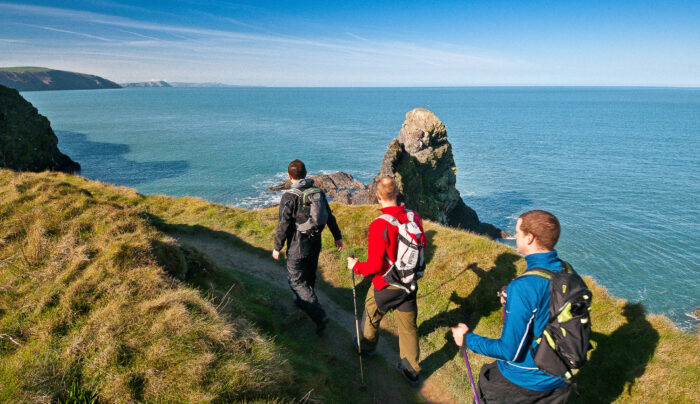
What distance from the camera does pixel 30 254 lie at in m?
6.36

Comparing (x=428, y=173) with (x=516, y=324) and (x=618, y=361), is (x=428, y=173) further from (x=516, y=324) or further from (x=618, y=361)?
(x=516, y=324)

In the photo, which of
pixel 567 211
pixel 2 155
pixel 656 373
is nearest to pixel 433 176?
pixel 567 211

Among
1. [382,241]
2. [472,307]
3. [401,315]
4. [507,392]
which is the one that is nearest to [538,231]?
[507,392]

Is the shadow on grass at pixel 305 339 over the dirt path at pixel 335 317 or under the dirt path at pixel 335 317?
over

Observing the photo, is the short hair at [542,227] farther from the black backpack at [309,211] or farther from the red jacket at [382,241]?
the black backpack at [309,211]

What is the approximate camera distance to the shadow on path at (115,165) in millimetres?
60469

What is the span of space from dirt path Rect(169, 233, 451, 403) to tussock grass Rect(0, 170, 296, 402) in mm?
2783

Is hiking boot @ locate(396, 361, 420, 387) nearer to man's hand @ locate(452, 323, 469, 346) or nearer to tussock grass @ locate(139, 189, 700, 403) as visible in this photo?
tussock grass @ locate(139, 189, 700, 403)

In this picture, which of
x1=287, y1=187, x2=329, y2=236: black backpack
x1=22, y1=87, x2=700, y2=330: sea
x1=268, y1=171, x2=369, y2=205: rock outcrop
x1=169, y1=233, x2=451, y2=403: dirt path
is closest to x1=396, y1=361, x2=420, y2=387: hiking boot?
x1=169, y1=233, x2=451, y2=403: dirt path

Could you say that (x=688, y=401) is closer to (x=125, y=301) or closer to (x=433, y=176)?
(x=125, y=301)

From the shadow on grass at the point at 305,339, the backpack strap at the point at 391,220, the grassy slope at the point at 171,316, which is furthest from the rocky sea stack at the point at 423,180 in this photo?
the backpack strap at the point at 391,220

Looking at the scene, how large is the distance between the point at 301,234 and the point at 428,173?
5081cm

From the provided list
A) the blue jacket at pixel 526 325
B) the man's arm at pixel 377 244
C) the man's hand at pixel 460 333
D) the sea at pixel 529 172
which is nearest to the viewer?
the blue jacket at pixel 526 325

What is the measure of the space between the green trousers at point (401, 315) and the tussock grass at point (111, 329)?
2.14 meters
